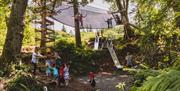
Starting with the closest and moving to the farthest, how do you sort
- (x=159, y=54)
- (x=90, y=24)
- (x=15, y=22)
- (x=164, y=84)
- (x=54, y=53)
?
(x=164, y=84), (x=159, y=54), (x=15, y=22), (x=54, y=53), (x=90, y=24)

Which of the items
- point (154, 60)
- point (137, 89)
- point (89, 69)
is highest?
point (137, 89)

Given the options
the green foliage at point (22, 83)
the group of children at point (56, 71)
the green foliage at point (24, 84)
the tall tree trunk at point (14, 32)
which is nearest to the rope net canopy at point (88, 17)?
the group of children at point (56, 71)

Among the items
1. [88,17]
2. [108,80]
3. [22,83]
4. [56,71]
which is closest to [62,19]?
[88,17]

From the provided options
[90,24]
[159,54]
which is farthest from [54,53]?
[90,24]

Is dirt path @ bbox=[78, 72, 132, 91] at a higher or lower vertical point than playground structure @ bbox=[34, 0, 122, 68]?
lower

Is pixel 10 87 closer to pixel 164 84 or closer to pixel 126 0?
pixel 164 84

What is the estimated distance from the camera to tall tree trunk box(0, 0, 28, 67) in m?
18.8

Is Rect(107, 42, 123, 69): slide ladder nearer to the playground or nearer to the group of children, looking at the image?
the playground

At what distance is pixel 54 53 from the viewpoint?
26719mm

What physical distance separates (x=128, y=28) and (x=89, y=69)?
6802 millimetres

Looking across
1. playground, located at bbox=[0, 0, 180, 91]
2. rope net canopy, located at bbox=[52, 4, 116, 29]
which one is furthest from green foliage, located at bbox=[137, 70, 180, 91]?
rope net canopy, located at bbox=[52, 4, 116, 29]

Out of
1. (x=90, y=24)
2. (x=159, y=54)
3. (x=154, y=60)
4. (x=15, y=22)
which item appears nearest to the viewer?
(x=154, y=60)

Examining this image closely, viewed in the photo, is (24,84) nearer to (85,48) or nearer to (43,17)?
(43,17)

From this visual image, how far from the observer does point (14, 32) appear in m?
19.0
